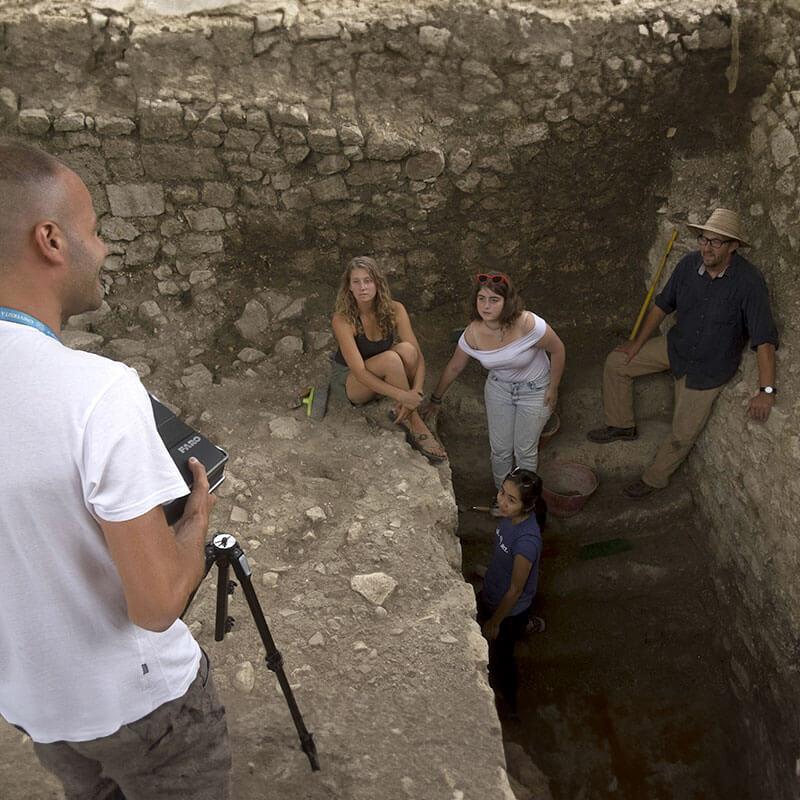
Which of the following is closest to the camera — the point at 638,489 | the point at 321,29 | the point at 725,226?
the point at 725,226

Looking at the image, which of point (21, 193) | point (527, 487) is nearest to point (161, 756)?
point (21, 193)

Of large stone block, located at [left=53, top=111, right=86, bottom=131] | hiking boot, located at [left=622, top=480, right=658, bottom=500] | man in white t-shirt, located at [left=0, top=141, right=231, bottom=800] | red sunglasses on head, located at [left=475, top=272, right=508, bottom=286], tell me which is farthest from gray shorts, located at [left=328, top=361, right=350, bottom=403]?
man in white t-shirt, located at [left=0, top=141, right=231, bottom=800]

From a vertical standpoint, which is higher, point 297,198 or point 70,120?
point 70,120

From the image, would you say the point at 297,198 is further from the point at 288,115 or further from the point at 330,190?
the point at 288,115

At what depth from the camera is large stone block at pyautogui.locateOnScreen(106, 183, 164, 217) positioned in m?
4.71

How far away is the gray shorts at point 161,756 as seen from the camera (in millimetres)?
1743

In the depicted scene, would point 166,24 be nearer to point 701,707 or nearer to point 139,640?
→ point 139,640

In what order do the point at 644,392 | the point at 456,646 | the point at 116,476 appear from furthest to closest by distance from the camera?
the point at 644,392 < the point at 456,646 < the point at 116,476

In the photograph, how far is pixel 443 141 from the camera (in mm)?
4773

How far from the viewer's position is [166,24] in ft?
14.6

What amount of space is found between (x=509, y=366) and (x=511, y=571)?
1287mm

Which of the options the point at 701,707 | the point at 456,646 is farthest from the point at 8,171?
the point at 701,707

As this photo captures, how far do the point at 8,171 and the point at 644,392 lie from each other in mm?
4867

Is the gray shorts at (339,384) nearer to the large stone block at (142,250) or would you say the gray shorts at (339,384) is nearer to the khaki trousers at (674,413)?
the large stone block at (142,250)
